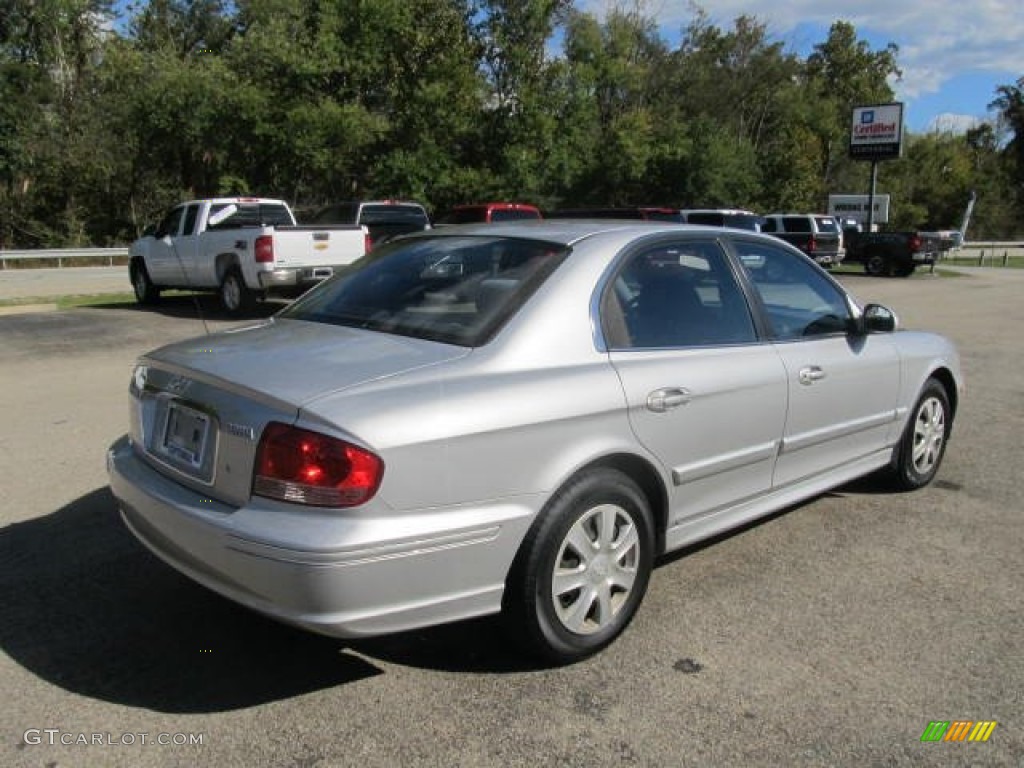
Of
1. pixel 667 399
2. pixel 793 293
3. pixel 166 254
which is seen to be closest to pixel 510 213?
pixel 166 254

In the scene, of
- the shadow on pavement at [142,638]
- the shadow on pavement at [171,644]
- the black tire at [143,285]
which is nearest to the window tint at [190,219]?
the black tire at [143,285]

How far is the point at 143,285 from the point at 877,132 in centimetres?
3145

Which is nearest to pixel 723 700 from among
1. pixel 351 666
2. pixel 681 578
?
pixel 681 578

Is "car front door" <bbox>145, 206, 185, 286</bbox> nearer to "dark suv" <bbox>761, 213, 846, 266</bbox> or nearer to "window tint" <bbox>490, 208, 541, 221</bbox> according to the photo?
"window tint" <bbox>490, 208, 541, 221</bbox>

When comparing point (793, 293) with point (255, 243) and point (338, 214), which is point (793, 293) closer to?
point (255, 243)

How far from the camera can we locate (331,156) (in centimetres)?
2888

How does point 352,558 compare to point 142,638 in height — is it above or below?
above

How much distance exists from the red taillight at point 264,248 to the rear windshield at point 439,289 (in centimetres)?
925

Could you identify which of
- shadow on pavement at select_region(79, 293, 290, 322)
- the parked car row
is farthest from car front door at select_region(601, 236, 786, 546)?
shadow on pavement at select_region(79, 293, 290, 322)

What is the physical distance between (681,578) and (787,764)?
139 centimetres

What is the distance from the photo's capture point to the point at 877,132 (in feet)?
122

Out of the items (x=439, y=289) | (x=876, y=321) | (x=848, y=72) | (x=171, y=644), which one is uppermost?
(x=848, y=72)

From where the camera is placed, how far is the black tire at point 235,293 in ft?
44.8

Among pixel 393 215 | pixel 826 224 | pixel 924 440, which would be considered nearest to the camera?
pixel 924 440
